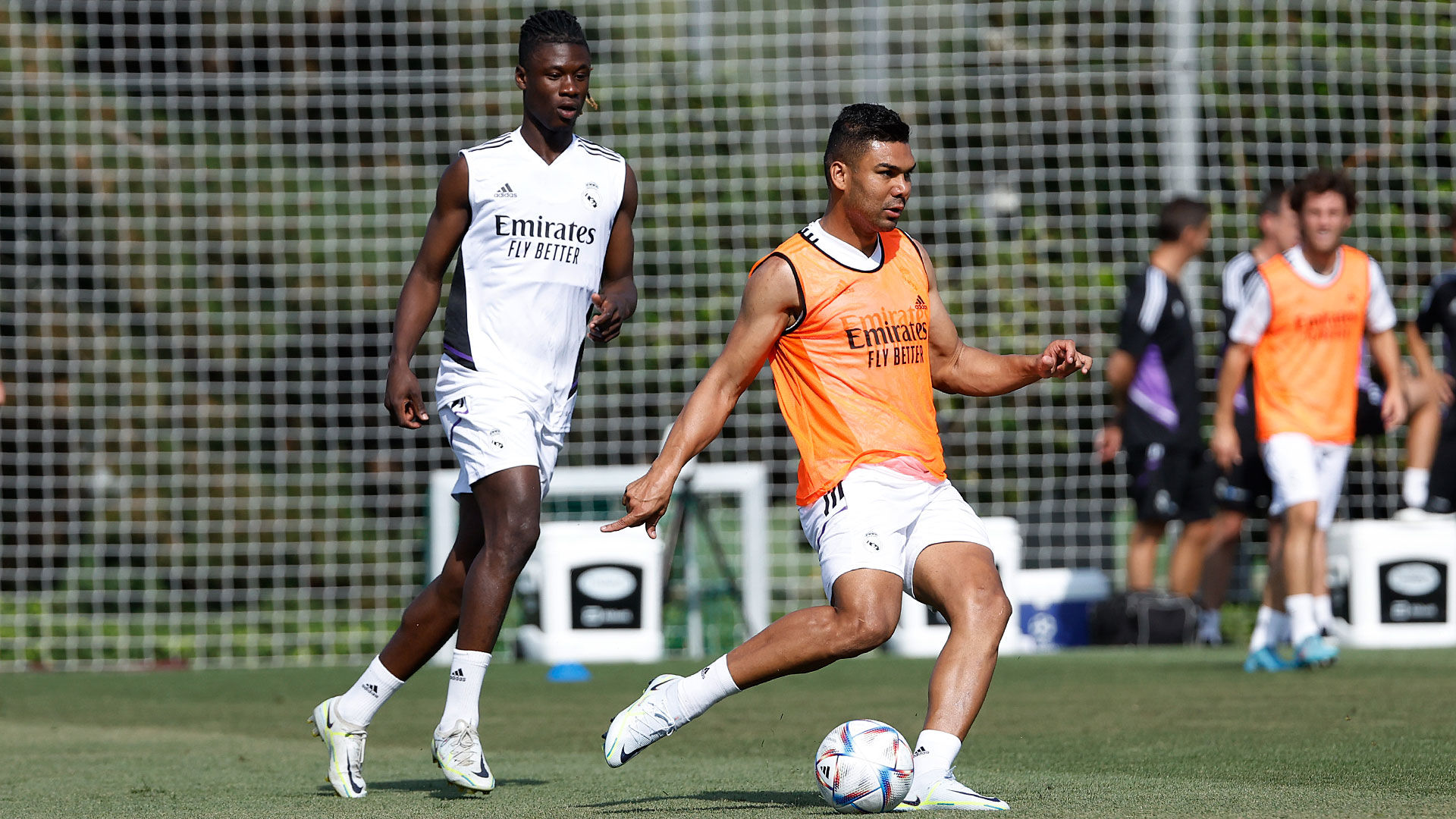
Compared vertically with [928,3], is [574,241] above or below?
below

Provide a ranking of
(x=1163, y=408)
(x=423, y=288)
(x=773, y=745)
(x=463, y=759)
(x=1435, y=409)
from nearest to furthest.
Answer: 1. (x=463, y=759)
2. (x=423, y=288)
3. (x=773, y=745)
4. (x=1435, y=409)
5. (x=1163, y=408)

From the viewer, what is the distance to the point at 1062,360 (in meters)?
4.77

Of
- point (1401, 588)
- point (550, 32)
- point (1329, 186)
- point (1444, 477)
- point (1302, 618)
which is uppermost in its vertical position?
point (550, 32)

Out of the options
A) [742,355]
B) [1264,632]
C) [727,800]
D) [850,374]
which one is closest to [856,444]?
[850,374]

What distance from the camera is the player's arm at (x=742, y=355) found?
15.4 ft

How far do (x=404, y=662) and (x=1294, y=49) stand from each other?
10192 mm

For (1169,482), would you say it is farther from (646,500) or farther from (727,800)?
(646,500)

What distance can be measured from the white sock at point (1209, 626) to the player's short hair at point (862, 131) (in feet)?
23.7

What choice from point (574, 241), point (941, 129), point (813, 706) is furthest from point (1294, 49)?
point (574, 241)

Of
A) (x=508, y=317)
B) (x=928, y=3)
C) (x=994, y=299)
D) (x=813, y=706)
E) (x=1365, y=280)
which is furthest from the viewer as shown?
(x=928, y=3)

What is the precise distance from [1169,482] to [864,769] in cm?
681

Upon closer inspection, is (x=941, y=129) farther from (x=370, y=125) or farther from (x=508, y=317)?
(x=508, y=317)

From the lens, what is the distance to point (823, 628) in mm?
4625

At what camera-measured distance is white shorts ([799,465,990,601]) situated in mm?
4676
